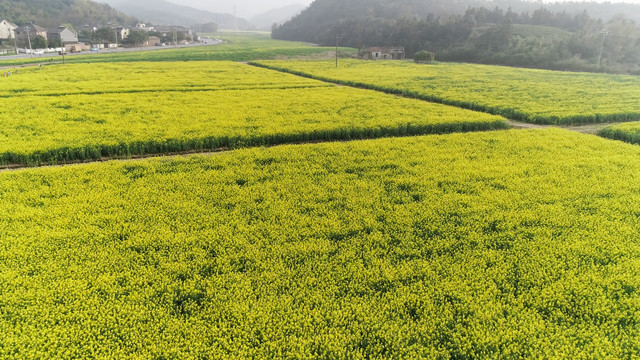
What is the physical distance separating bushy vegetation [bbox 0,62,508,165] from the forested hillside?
205 ft

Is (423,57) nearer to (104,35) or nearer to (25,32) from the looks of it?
(104,35)

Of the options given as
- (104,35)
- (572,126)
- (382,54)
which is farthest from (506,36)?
(104,35)

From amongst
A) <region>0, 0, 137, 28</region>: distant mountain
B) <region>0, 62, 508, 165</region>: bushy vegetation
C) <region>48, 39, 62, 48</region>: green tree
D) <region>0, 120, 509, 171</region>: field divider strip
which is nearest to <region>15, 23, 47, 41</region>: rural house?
<region>48, 39, 62, 48</region>: green tree

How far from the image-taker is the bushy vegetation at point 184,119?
16.9 m

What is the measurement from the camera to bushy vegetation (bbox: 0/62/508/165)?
1689 cm

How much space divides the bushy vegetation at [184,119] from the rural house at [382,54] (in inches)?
2515

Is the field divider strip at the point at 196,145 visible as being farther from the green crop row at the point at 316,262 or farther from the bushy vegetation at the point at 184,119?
the green crop row at the point at 316,262

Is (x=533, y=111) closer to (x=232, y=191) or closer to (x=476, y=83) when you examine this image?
(x=476, y=83)

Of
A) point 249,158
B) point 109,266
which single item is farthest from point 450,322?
point 249,158

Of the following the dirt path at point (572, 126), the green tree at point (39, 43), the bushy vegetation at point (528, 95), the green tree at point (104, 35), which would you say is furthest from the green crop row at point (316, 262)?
the green tree at point (104, 35)

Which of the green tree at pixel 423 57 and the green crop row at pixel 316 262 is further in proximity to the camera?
the green tree at pixel 423 57

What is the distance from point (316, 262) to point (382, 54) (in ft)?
314

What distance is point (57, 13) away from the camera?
5610 inches

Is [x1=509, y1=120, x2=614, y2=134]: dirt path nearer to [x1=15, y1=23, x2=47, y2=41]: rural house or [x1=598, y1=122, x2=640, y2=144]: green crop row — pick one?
[x1=598, y1=122, x2=640, y2=144]: green crop row
